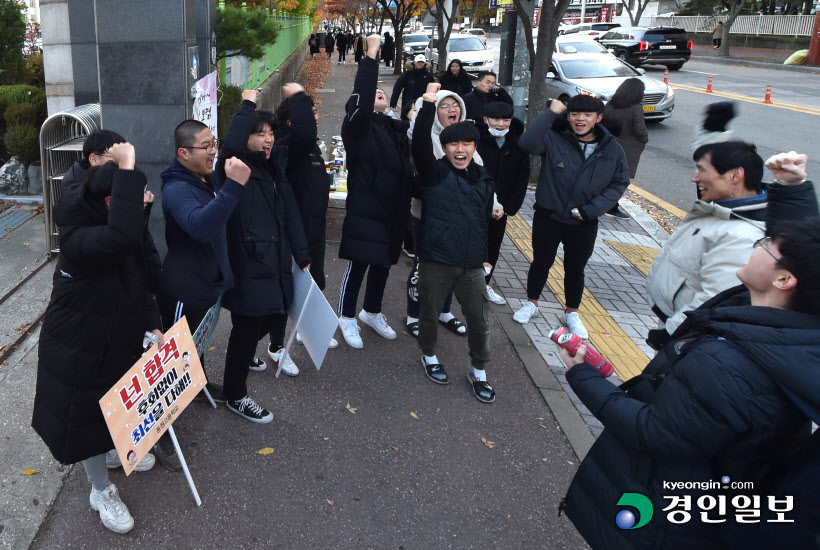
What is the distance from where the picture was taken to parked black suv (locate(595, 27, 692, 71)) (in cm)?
2814

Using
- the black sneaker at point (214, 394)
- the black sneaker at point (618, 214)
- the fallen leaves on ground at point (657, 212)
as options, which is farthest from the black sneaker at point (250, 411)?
the black sneaker at point (618, 214)

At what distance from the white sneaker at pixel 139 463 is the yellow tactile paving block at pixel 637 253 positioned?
5412 mm

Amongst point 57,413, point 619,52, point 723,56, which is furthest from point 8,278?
point 723,56

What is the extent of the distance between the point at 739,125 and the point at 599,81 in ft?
11.5

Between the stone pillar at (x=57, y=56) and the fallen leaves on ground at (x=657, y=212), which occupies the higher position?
the stone pillar at (x=57, y=56)

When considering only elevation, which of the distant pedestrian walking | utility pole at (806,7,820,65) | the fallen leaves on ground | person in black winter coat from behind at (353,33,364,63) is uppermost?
the distant pedestrian walking

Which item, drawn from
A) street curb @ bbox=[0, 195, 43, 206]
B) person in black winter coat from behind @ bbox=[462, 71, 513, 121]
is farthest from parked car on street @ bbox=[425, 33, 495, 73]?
street curb @ bbox=[0, 195, 43, 206]

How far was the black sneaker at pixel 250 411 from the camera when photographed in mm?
3862

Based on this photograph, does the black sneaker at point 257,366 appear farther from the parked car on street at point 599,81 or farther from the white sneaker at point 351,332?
the parked car on street at point 599,81

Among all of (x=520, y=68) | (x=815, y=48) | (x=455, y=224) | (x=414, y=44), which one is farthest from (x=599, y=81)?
(x=815, y=48)

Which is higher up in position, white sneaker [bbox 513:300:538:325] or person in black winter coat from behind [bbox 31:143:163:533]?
person in black winter coat from behind [bbox 31:143:163:533]

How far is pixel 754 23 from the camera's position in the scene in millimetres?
41344

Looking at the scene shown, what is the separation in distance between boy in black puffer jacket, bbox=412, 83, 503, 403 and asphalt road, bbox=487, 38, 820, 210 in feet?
8.05

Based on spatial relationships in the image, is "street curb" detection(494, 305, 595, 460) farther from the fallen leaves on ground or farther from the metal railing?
the metal railing
